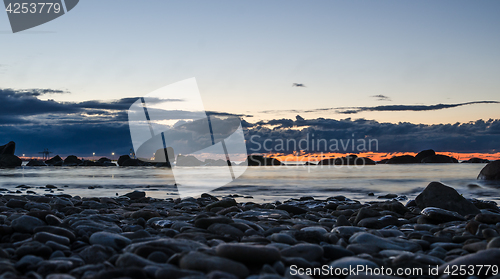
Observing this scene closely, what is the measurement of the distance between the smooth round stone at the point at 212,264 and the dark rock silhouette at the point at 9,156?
72.9 m

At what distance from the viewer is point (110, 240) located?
2877 millimetres

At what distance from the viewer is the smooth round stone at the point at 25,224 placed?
3.18 metres

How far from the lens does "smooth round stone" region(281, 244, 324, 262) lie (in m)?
2.58

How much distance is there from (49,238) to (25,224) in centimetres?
62

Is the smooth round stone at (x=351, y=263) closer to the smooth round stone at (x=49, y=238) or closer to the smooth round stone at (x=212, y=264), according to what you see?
the smooth round stone at (x=212, y=264)

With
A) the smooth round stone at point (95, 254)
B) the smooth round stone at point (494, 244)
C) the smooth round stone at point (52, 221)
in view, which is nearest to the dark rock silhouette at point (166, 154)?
the smooth round stone at point (52, 221)

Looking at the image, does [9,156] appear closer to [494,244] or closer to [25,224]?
[25,224]

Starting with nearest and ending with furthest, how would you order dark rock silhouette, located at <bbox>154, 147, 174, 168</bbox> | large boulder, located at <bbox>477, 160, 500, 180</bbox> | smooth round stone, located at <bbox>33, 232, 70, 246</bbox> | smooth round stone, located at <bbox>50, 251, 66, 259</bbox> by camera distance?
smooth round stone, located at <bbox>50, 251, 66, 259</bbox> → smooth round stone, located at <bbox>33, 232, 70, 246</bbox> → dark rock silhouette, located at <bbox>154, 147, 174, 168</bbox> → large boulder, located at <bbox>477, 160, 500, 180</bbox>

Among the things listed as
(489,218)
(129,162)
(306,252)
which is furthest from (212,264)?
(129,162)

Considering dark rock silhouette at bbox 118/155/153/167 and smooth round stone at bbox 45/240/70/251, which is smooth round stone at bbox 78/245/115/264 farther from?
dark rock silhouette at bbox 118/155/153/167

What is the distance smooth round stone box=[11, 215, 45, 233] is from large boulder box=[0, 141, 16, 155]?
76296mm

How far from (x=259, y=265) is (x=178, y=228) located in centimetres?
178

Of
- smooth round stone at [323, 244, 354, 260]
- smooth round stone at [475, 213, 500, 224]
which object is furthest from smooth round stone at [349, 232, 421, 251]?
smooth round stone at [475, 213, 500, 224]

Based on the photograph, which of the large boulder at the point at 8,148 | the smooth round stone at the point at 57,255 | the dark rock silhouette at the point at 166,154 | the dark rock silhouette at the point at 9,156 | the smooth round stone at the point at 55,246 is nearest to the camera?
the smooth round stone at the point at 57,255
